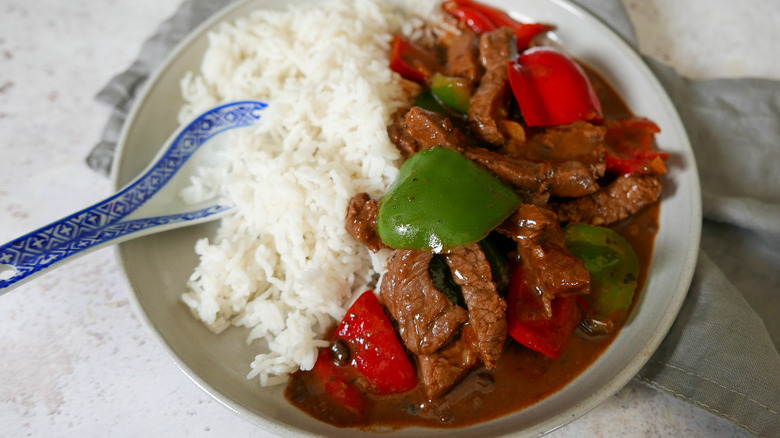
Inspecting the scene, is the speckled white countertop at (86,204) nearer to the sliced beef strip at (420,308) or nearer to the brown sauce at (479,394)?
the brown sauce at (479,394)

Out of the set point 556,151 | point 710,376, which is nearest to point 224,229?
point 556,151

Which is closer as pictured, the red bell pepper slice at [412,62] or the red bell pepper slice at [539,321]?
the red bell pepper slice at [539,321]

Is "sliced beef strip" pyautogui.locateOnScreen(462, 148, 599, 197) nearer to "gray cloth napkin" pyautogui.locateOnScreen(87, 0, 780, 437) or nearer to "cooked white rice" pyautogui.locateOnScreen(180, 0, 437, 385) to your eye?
"cooked white rice" pyautogui.locateOnScreen(180, 0, 437, 385)

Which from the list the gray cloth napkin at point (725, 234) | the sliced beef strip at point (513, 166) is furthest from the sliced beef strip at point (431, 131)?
the gray cloth napkin at point (725, 234)

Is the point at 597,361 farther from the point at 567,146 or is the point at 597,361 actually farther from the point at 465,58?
the point at 465,58

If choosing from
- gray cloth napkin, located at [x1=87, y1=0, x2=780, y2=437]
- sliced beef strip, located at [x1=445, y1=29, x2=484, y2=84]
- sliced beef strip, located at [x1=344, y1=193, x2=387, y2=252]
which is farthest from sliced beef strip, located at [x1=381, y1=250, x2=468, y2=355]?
sliced beef strip, located at [x1=445, y1=29, x2=484, y2=84]

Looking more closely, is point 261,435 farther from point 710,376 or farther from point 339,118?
point 710,376

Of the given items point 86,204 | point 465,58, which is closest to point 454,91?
point 465,58

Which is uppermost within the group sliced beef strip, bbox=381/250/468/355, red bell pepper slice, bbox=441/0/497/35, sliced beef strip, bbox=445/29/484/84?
red bell pepper slice, bbox=441/0/497/35
